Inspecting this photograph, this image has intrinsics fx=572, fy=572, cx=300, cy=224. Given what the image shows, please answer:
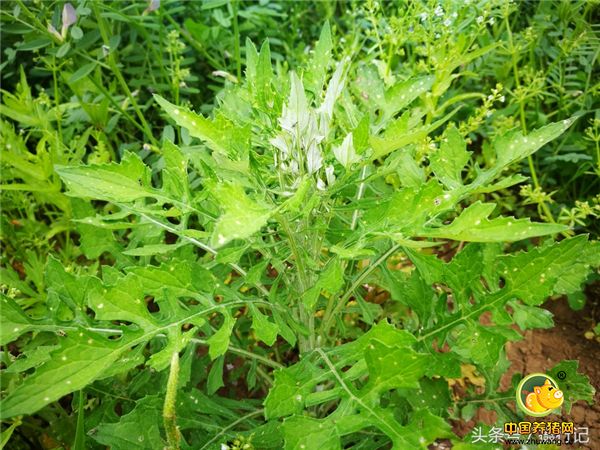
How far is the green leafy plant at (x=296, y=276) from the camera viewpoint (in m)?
1.05

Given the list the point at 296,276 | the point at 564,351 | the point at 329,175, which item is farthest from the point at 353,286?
the point at 564,351

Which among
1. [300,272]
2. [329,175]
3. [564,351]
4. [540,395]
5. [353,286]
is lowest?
[564,351]

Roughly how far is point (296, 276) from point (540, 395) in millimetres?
683

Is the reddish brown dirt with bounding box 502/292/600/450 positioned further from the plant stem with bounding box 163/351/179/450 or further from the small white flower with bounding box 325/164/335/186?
the plant stem with bounding box 163/351/179/450

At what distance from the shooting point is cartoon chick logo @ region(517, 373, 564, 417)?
4.66 ft

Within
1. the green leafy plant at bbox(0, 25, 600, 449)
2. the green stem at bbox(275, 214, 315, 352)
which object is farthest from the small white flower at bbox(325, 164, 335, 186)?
the green stem at bbox(275, 214, 315, 352)

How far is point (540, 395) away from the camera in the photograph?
144 centimetres

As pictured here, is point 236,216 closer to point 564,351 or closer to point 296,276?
point 296,276

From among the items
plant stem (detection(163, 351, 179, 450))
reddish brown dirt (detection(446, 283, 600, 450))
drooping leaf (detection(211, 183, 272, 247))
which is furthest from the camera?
reddish brown dirt (detection(446, 283, 600, 450))

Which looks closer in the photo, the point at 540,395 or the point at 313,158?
the point at 313,158

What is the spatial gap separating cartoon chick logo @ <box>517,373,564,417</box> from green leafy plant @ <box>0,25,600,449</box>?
0.11 feet

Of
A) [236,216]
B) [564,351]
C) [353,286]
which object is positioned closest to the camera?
[236,216]

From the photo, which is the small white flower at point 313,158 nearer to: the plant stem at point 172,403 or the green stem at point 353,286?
the green stem at point 353,286

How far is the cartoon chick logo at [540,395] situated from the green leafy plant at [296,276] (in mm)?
34
